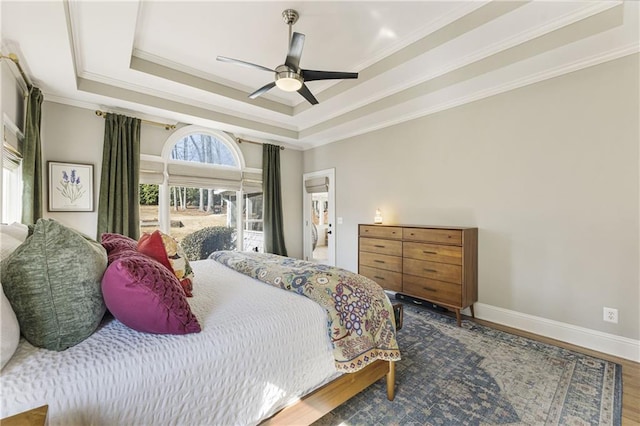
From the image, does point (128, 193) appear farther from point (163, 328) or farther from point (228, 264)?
point (163, 328)

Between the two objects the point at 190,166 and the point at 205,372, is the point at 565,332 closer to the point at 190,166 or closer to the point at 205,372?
the point at 205,372

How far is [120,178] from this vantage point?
3.67 m

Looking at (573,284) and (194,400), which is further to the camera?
(573,284)

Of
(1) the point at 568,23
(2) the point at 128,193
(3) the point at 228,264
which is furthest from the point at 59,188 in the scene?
(1) the point at 568,23

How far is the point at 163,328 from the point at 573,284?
3356mm

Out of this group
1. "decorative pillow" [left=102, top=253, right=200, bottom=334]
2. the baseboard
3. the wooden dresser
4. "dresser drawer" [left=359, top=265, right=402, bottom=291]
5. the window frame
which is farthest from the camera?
the window frame

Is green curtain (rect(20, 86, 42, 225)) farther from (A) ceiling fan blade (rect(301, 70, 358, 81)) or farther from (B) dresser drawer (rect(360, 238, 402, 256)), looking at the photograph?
(B) dresser drawer (rect(360, 238, 402, 256))

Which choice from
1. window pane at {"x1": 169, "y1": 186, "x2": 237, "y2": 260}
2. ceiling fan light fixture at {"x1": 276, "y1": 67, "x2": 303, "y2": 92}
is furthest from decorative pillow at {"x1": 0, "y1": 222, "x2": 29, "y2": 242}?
window pane at {"x1": 169, "y1": 186, "x2": 237, "y2": 260}

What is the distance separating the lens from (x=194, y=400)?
1.05 m

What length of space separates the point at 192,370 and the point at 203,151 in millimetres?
4084

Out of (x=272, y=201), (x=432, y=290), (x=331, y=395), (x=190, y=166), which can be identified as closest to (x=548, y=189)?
(x=432, y=290)

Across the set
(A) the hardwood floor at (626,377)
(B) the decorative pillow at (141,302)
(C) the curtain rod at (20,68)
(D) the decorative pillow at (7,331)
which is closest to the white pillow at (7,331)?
(D) the decorative pillow at (7,331)

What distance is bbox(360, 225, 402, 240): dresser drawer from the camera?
11.6 ft

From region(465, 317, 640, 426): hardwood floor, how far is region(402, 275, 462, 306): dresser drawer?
1.73 ft
